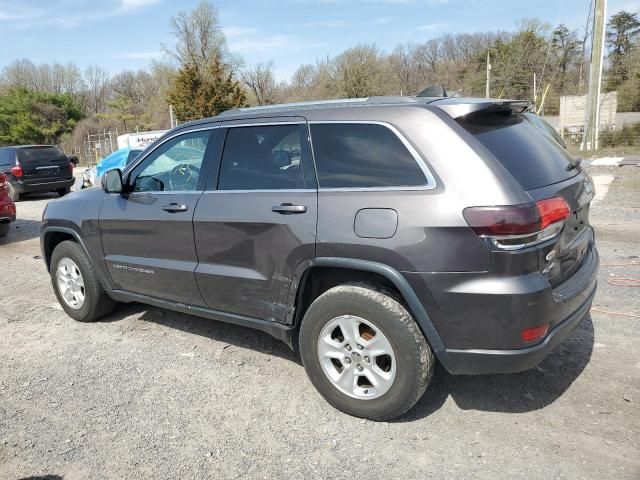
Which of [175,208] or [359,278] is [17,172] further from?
[359,278]

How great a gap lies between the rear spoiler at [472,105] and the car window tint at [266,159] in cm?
85

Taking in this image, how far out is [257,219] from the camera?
10.9ft

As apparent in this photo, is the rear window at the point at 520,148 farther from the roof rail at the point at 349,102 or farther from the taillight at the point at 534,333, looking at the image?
the taillight at the point at 534,333

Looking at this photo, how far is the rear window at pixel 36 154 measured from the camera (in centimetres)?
1512

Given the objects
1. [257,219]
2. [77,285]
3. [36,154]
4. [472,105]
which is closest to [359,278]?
[257,219]

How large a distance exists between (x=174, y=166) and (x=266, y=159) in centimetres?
101

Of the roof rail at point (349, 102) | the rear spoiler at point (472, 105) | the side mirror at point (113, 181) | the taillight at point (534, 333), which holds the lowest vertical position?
the taillight at point (534, 333)

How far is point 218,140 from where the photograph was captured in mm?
A: 3754

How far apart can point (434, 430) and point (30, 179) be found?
15.1 m

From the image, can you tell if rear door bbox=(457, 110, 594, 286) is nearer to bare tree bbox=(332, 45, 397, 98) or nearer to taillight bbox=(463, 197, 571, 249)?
taillight bbox=(463, 197, 571, 249)

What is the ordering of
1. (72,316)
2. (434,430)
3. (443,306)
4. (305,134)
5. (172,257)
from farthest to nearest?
1. (72,316)
2. (172,257)
3. (305,134)
4. (434,430)
5. (443,306)

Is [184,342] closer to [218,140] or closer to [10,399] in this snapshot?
[10,399]

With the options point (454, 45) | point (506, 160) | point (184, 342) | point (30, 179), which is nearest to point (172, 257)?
point (184, 342)

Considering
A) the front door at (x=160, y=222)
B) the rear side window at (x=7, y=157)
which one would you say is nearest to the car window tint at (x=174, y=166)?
the front door at (x=160, y=222)
